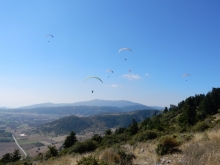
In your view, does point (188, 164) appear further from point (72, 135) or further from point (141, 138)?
point (72, 135)

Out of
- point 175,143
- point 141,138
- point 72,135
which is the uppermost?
point 175,143

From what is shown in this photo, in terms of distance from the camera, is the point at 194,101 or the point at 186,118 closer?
the point at 186,118

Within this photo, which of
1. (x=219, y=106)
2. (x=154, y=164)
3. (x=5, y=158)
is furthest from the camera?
(x=219, y=106)

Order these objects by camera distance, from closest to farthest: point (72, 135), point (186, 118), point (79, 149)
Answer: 1. point (79, 149)
2. point (186, 118)
3. point (72, 135)

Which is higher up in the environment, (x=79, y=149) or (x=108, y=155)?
(x=108, y=155)

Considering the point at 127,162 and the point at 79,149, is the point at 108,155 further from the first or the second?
the point at 79,149

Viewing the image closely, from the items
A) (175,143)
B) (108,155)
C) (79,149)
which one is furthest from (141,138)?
(108,155)
